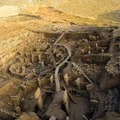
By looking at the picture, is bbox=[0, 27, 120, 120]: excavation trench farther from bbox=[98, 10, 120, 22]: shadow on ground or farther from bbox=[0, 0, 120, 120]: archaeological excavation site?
bbox=[98, 10, 120, 22]: shadow on ground

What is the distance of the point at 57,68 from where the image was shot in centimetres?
1501

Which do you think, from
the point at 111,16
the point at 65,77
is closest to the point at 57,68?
the point at 65,77

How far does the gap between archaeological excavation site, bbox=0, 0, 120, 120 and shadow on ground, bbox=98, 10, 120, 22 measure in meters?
1.26

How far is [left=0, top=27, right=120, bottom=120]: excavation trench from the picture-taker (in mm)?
12258

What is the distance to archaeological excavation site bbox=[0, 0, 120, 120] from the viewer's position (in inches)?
486

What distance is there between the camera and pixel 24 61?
16578mm

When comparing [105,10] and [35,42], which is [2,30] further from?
[105,10]

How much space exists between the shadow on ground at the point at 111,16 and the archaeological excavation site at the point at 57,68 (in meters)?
1.26

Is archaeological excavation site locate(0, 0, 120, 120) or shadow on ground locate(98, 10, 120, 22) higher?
shadow on ground locate(98, 10, 120, 22)

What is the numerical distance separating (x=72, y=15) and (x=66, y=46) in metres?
6.40

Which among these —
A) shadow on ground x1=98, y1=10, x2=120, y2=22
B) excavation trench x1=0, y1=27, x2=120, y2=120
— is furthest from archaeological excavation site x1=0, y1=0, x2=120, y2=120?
shadow on ground x1=98, y1=10, x2=120, y2=22

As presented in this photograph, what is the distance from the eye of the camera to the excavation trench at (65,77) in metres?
12.3

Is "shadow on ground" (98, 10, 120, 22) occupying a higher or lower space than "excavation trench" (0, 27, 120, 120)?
higher

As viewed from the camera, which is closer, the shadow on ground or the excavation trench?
the excavation trench
